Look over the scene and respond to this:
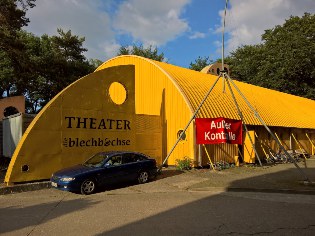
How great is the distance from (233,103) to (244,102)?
6.31 ft

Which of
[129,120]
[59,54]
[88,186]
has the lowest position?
[88,186]

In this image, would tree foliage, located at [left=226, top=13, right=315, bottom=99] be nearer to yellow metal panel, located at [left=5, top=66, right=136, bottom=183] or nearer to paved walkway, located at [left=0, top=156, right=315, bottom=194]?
paved walkway, located at [left=0, top=156, right=315, bottom=194]

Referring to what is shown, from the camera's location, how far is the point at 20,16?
71.9 feet

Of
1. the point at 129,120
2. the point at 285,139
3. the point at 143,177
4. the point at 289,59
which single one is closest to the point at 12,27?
the point at 129,120

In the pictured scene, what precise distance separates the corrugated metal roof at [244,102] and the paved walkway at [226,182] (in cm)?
402

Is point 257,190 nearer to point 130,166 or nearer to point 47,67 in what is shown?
point 130,166

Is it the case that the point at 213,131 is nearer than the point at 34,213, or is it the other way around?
the point at 34,213

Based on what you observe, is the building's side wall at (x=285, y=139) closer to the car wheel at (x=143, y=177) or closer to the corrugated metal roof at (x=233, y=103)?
the corrugated metal roof at (x=233, y=103)

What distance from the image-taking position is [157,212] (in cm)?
873

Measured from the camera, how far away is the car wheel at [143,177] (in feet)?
44.5

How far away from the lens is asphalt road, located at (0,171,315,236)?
7148 mm

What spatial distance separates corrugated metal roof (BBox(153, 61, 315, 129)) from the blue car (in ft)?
19.8

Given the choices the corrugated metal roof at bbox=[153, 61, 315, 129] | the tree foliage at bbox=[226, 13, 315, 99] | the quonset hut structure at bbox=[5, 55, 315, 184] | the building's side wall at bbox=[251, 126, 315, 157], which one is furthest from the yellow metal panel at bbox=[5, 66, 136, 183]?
the tree foliage at bbox=[226, 13, 315, 99]

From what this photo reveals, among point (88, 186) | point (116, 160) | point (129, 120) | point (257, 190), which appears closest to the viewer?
point (88, 186)
